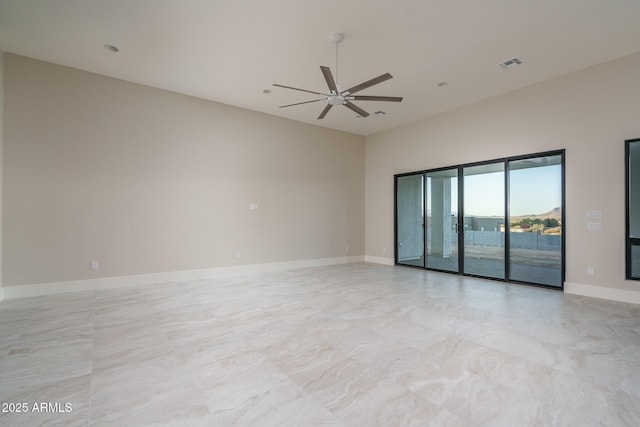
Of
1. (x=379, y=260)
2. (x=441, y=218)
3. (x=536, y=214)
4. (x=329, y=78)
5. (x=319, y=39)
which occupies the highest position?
(x=319, y=39)

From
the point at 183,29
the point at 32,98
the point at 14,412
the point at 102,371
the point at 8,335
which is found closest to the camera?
the point at 14,412

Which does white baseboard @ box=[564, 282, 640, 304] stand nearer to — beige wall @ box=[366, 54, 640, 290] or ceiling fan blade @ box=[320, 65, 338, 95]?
beige wall @ box=[366, 54, 640, 290]

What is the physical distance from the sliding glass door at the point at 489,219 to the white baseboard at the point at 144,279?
2.80 meters

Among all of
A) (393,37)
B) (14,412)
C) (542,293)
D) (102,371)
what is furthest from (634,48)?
(14,412)

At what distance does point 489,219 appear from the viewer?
6.18m

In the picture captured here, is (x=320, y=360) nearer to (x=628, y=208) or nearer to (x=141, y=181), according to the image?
(x=141, y=181)

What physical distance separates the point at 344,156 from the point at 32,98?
6.38m

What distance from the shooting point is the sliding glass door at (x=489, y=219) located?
212 inches

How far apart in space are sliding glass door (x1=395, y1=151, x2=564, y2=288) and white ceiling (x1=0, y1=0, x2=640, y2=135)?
1.68 meters

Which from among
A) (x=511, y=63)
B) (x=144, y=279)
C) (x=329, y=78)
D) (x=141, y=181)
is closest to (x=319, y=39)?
(x=329, y=78)

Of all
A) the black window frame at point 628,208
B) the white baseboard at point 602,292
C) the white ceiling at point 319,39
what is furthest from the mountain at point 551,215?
the white ceiling at point 319,39

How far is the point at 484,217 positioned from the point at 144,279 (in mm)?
6782

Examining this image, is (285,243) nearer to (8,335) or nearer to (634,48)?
(8,335)

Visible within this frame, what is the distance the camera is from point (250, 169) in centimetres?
679
